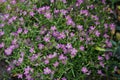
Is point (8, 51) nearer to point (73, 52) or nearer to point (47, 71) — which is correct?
point (47, 71)

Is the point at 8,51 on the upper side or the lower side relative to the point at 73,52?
upper

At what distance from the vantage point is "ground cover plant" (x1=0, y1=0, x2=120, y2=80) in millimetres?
3064

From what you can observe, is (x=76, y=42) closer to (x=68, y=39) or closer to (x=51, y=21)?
(x=68, y=39)

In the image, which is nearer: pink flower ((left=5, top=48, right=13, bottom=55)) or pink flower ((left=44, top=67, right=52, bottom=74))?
pink flower ((left=44, top=67, right=52, bottom=74))

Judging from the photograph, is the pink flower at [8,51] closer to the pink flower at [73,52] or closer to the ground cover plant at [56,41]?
the ground cover plant at [56,41]

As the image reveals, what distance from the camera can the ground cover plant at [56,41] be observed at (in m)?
3.06

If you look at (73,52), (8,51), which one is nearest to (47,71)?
(73,52)

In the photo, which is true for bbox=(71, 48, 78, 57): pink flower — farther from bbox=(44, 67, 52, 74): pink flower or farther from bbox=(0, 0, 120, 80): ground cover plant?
bbox=(44, 67, 52, 74): pink flower

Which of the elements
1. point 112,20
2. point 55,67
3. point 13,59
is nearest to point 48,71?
point 55,67

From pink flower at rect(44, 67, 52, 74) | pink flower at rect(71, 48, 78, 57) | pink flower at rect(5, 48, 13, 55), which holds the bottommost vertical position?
pink flower at rect(44, 67, 52, 74)

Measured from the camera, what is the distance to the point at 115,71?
3.20 meters

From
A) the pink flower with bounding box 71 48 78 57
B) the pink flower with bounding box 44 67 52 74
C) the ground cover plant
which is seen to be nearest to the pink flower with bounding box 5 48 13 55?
the ground cover plant

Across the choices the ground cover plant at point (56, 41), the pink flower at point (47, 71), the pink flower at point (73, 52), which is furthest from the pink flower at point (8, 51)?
the pink flower at point (73, 52)

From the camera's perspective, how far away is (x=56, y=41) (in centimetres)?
326
